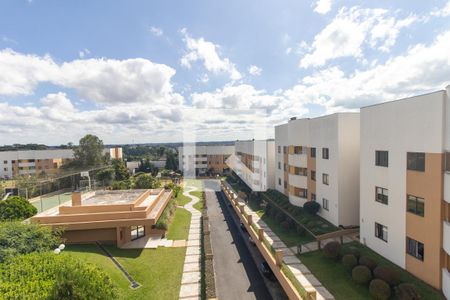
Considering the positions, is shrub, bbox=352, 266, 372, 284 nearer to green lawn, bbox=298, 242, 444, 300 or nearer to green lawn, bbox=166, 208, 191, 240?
green lawn, bbox=298, 242, 444, 300

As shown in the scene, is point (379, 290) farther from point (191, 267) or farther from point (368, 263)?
point (191, 267)

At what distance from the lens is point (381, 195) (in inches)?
792

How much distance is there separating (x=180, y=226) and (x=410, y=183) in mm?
25097

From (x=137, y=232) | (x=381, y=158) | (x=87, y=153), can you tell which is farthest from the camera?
(x=87, y=153)

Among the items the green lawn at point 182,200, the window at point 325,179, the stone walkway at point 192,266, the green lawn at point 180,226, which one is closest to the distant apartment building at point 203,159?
the green lawn at point 182,200

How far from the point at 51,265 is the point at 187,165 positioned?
72046mm

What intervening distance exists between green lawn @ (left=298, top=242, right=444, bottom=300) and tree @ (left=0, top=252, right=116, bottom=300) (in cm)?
1404

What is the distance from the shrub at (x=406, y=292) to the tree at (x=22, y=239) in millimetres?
23123

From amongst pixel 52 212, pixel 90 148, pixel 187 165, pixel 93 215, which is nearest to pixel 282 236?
pixel 93 215

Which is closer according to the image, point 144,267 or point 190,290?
point 190,290

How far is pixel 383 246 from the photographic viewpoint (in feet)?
64.6

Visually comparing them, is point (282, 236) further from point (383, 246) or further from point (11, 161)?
point (11, 161)

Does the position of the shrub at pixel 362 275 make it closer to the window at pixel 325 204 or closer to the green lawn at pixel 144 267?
the window at pixel 325 204

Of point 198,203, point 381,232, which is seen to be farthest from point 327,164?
point 198,203
